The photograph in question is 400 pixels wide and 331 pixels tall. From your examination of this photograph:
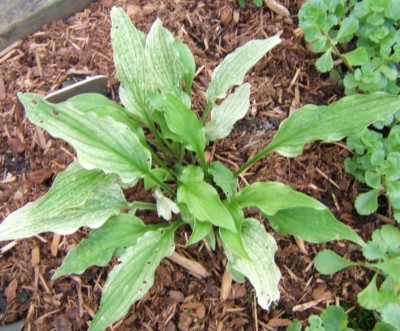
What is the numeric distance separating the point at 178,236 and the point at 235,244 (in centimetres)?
40

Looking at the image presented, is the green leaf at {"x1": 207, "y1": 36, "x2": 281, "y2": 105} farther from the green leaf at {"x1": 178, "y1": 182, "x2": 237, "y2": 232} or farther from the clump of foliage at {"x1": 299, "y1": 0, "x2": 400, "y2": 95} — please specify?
the green leaf at {"x1": 178, "y1": 182, "x2": 237, "y2": 232}

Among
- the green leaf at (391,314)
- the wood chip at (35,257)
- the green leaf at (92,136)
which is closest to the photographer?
the green leaf at (92,136)

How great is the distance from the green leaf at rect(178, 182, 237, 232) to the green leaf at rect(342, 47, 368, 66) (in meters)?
0.80

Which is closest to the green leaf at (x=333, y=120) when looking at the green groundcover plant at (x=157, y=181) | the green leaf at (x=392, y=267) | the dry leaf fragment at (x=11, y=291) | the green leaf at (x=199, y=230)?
the green groundcover plant at (x=157, y=181)

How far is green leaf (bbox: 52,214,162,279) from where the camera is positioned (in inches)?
57.7

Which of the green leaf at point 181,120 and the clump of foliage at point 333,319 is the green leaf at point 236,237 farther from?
the clump of foliage at point 333,319

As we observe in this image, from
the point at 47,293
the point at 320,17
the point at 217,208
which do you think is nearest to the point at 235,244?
the point at 217,208

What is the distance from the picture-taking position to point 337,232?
1448 mm

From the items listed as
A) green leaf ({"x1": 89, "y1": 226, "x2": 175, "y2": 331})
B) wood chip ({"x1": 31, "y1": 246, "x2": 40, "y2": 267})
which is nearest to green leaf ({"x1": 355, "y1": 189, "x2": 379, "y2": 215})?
green leaf ({"x1": 89, "y1": 226, "x2": 175, "y2": 331})

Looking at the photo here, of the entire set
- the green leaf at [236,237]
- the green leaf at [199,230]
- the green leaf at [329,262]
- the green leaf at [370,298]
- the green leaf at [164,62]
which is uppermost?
the green leaf at [164,62]

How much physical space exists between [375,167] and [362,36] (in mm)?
550

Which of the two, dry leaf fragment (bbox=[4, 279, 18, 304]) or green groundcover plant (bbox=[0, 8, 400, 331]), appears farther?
dry leaf fragment (bbox=[4, 279, 18, 304])

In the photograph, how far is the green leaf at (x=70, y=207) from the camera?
144cm

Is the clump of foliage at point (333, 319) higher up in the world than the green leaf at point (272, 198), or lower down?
lower down
